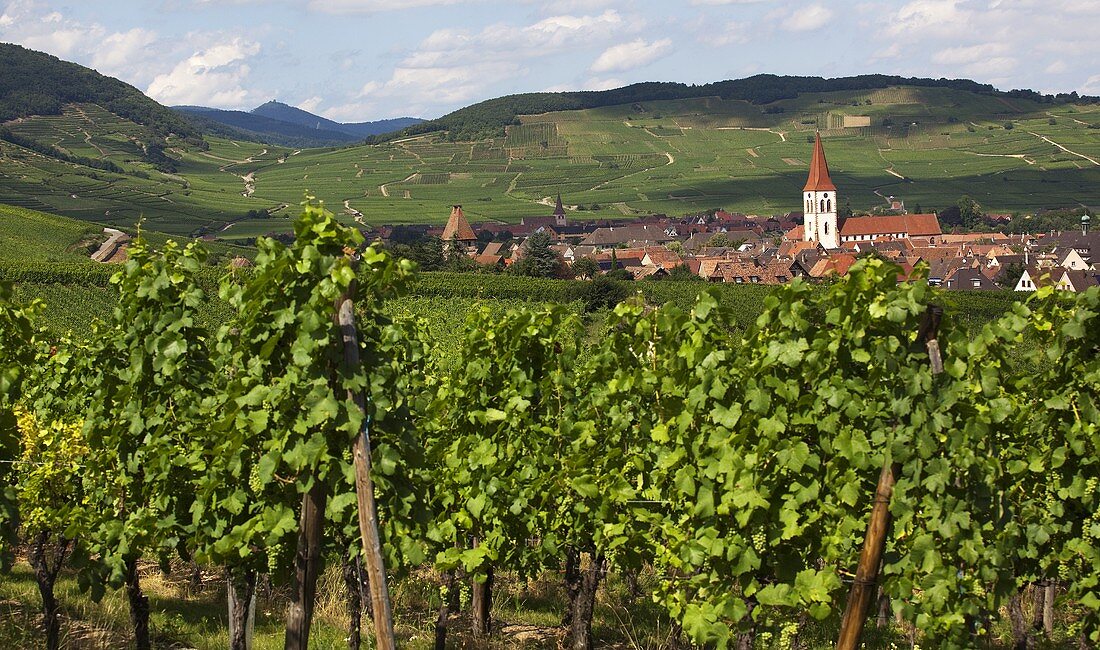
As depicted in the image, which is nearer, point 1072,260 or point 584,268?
point 584,268

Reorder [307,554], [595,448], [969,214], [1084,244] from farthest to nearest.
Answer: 1. [969,214]
2. [1084,244]
3. [595,448]
4. [307,554]

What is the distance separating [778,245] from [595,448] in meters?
125

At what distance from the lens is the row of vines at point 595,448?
261 inches

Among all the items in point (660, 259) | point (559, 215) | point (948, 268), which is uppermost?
point (559, 215)

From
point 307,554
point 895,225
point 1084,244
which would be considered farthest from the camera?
point 895,225

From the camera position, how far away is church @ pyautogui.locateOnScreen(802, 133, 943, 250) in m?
132

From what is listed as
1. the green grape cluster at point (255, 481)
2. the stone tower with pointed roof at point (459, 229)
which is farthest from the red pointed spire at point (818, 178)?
the green grape cluster at point (255, 481)

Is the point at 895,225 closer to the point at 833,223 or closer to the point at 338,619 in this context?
the point at 833,223

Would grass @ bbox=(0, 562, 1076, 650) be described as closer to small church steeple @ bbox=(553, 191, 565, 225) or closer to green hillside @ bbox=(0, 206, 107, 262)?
green hillside @ bbox=(0, 206, 107, 262)

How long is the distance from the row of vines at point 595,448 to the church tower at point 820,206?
415ft

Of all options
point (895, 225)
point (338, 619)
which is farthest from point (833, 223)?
point (338, 619)

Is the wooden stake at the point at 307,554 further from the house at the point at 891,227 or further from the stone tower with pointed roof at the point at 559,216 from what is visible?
the stone tower with pointed roof at the point at 559,216

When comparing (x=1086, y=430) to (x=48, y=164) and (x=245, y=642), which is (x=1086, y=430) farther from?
(x=48, y=164)

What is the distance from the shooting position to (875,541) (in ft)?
22.1
